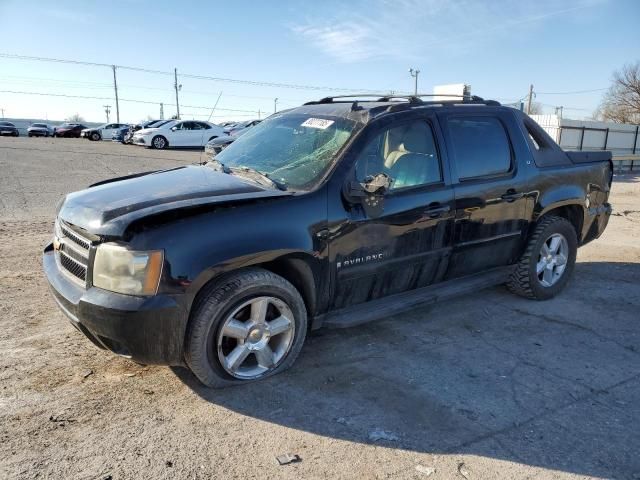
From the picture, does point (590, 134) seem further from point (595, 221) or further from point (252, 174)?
point (252, 174)

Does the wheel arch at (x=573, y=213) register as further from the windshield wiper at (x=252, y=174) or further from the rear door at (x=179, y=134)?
the rear door at (x=179, y=134)

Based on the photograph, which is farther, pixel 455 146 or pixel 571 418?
pixel 455 146

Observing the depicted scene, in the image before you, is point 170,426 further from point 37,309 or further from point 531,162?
point 531,162

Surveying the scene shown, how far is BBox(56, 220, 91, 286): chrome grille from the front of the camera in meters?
3.02

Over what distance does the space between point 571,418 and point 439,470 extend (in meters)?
1.04

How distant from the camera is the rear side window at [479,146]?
415 cm

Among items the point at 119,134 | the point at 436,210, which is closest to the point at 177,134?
the point at 119,134

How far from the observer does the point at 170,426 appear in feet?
9.31

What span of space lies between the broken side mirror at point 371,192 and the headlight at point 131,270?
137cm

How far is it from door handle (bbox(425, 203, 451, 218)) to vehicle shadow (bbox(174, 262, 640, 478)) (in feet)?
3.37

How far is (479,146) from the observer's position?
4.32 m

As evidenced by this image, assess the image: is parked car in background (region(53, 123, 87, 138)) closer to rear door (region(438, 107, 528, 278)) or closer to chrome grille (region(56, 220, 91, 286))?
chrome grille (region(56, 220, 91, 286))

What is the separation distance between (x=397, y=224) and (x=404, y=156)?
1.92 feet

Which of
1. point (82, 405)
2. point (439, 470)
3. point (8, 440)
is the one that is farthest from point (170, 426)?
point (439, 470)
